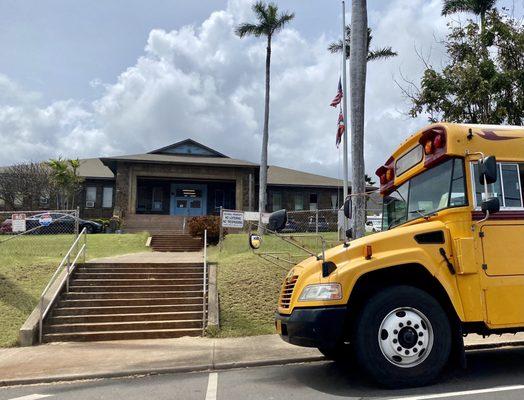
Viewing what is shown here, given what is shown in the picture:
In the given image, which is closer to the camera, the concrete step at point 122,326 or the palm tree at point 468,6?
the concrete step at point 122,326

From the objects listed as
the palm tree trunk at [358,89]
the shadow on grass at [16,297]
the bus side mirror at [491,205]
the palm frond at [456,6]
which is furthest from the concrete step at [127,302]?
the palm frond at [456,6]

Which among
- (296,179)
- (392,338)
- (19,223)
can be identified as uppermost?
(296,179)

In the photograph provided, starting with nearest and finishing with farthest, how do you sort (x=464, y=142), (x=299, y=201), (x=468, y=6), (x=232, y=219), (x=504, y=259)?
(x=504, y=259)
(x=464, y=142)
(x=232, y=219)
(x=468, y=6)
(x=299, y=201)

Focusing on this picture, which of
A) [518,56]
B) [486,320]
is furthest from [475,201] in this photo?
[518,56]

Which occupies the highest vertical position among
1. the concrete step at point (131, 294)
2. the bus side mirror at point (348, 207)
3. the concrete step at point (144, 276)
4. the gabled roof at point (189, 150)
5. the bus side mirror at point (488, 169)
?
the gabled roof at point (189, 150)

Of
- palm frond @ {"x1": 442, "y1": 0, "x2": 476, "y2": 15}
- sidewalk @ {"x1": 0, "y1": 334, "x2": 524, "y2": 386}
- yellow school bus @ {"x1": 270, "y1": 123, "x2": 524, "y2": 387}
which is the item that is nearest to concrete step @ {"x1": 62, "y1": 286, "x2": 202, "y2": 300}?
sidewalk @ {"x1": 0, "y1": 334, "x2": 524, "y2": 386}

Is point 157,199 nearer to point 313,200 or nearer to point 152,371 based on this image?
point 313,200

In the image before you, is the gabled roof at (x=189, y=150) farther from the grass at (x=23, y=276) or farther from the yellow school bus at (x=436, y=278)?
the yellow school bus at (x=436, y=278)

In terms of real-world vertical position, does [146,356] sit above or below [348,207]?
below

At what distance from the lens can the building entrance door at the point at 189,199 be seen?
113ft

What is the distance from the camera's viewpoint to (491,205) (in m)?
4.93

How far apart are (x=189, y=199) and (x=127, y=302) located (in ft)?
80.4

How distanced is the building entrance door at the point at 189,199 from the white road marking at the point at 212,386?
92.9ft

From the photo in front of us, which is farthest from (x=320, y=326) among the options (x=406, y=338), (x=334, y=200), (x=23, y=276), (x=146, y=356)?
(x=334, y=200)
